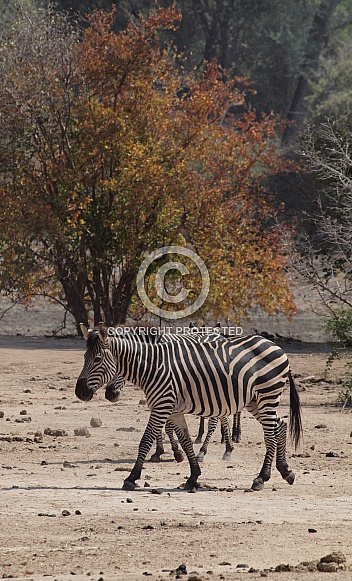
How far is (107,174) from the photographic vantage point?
2106 cm

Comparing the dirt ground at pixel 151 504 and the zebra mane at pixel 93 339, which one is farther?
the zebra mane at pixel 93 339

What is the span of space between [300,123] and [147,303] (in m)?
26.0

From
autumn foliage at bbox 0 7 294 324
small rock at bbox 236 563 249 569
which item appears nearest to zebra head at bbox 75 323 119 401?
small rock at bbox 236 563 249 569

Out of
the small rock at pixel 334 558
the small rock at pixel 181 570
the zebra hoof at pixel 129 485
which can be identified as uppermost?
the zebra hoof at pixel 129 485

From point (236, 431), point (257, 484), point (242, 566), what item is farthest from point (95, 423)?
point (242, 566)

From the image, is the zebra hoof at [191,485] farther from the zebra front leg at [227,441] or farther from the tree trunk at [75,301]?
the tree trunk at [75,301]

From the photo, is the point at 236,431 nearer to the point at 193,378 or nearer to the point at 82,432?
the point at 82,432

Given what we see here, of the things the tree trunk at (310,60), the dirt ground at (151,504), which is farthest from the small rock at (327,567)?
the tree trunk at (310,60)

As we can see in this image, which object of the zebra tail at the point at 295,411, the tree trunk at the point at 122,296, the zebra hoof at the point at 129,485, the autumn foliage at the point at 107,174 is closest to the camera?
the zebra hoof at the point at 129,485

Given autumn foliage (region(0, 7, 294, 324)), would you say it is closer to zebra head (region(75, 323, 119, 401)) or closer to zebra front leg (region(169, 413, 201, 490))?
zebra head (region(75, 323, 119, 401))

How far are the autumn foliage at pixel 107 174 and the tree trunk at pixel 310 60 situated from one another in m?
23.9

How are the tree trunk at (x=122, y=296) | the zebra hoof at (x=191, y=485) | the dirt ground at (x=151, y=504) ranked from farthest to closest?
the tree trunk at (x=122, y=296) → the zebra hoof at (x=191, y=485) → the dirt ground at (x=151, y=504)

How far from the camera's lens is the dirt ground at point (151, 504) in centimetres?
670

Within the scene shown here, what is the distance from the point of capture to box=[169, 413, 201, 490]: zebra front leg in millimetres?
9289
